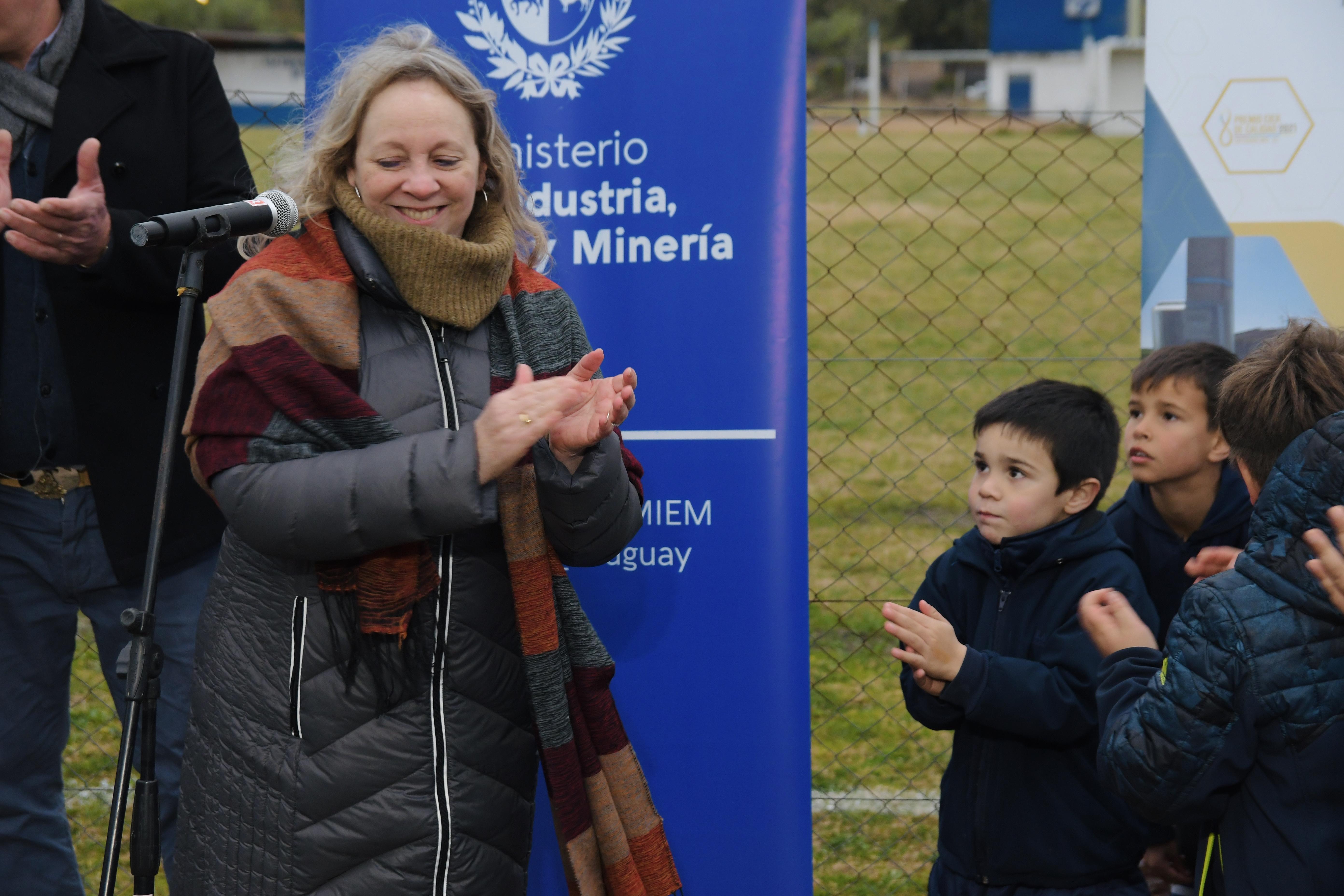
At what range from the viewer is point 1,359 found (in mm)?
2498

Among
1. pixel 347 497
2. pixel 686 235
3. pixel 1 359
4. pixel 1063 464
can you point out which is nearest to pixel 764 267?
pixel 686 235

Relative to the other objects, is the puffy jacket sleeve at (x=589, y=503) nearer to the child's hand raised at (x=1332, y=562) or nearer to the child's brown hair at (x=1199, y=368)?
the child's hand raised at (x=1332, y=562)

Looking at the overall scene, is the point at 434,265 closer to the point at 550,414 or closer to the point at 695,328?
the point at 550,414

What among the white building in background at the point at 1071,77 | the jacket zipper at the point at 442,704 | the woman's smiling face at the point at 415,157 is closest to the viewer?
the jacket zipper at the point at 442,704

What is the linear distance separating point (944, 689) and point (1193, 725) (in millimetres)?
606

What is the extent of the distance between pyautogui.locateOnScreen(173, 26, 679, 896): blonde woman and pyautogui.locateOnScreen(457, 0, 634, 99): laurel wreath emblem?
65 centimetres

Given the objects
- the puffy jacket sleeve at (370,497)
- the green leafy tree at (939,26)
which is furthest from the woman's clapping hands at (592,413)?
the green leafy tree at (939,26)

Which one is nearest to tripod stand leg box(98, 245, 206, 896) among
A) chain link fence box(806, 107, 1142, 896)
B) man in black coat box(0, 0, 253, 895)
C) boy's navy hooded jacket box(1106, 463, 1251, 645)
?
man in black coat box(0, 0, 253, 895)

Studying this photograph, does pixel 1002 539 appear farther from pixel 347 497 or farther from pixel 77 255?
pixel 77 255

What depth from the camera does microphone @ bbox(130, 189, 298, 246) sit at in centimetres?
183

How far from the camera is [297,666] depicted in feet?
6.14

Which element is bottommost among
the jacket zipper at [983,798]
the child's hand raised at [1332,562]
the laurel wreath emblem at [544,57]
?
the jacket zipper at [983,798]

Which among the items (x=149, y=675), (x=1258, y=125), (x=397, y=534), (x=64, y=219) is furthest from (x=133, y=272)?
(x=1258, y=125)

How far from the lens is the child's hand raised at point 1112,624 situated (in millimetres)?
2010
